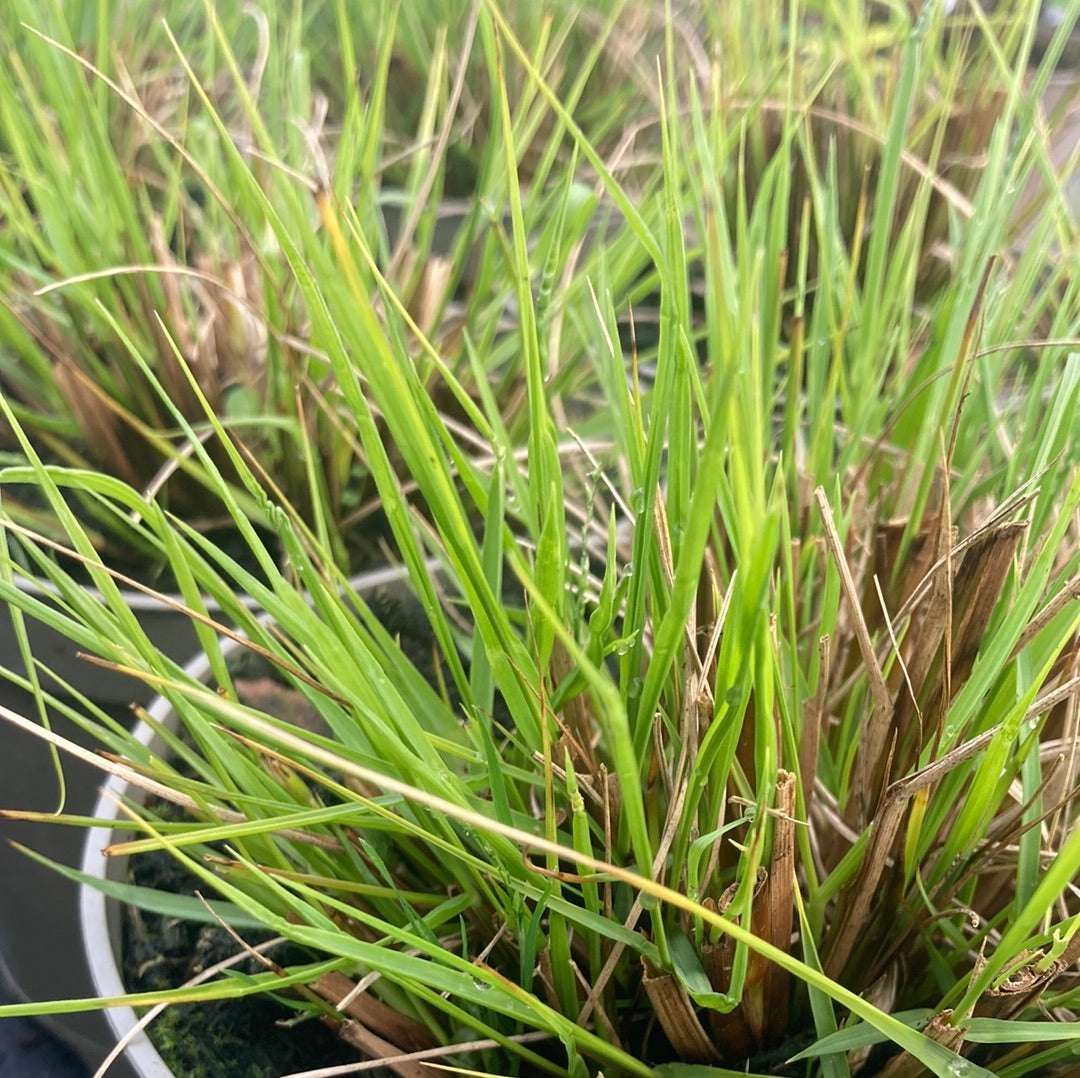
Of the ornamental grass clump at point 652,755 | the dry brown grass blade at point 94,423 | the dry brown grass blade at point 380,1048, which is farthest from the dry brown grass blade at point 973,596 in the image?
the dry brown grass blade at point 94,423

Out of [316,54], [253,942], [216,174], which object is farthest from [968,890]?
[316,54]

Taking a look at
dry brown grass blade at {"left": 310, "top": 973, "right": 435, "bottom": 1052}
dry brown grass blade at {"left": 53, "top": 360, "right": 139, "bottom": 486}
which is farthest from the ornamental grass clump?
dry brown grass blade at {"left": 53, "top": 360, "right": 139, "bottom": 486}

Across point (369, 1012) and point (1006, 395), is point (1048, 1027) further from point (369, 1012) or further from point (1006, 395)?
point (1006, 395)

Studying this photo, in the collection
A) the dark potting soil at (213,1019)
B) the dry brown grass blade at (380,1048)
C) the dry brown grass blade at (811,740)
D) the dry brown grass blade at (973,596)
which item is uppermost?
the dry brown grass blade at (973,596)

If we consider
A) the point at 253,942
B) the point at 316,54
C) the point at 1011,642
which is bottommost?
the point at 253,942

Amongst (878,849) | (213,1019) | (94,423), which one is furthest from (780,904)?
(94,423)

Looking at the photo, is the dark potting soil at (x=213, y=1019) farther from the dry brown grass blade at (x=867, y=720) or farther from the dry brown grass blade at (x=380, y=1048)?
the dry brown grass blade at (x=867, y=720)
